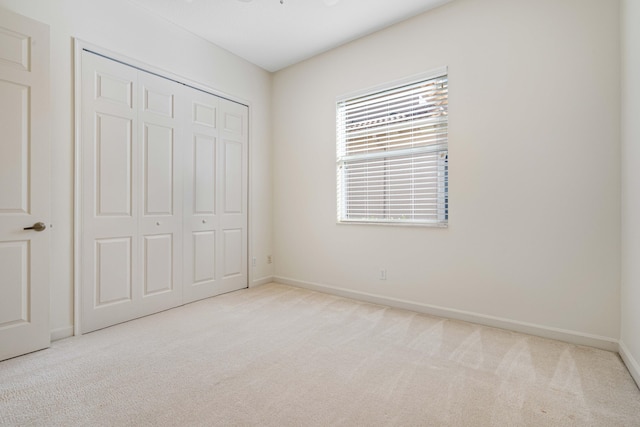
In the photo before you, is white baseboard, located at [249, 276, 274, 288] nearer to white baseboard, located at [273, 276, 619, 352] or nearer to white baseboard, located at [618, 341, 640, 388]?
white baseboard, located at [273, 276, 619, 352]

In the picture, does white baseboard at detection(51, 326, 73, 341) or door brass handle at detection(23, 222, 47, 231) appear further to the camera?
white baseboard at detection(51, 326, 73, 341)

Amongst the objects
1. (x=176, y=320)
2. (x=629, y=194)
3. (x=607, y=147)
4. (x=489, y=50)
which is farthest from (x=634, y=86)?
(x=176, y=320)

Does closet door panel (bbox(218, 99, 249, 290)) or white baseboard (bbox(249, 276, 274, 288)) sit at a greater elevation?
closet door panel (bbox(218, 99, 249, 290))

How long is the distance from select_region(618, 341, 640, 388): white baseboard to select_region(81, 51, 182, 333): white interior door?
368 cm

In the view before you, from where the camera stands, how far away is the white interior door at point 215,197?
3.40m

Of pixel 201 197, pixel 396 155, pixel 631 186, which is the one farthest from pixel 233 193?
pixel 631 186

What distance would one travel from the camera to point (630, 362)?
6.31 ft

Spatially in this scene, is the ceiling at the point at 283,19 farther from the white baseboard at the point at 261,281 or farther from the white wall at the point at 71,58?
the white baseboard at the point at 261,281

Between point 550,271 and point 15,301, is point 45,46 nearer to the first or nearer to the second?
point 15,301

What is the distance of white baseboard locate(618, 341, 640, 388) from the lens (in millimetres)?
1801

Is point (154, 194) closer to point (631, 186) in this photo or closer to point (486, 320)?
point (486, 320)

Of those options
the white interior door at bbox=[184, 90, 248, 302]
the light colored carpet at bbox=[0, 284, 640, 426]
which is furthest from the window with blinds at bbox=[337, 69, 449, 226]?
the white interior door at bbox=[184, 90, 248, 302]

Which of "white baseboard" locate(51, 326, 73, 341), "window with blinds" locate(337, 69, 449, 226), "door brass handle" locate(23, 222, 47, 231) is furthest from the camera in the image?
"window with blinds" locate(337, 69, 449, 226)

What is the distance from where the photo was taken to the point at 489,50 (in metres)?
2.67
